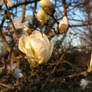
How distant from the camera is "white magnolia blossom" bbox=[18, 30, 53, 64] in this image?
0.58 m

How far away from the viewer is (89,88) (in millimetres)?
2818

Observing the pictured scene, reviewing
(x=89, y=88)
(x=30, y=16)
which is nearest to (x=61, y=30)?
(x=30, y=16)

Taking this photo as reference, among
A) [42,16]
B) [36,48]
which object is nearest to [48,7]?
[42,16]

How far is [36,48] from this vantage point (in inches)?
23.4

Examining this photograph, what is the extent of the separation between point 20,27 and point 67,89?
2.08m

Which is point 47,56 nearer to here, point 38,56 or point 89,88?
point 38,56

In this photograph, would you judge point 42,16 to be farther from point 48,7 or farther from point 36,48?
point 36,48

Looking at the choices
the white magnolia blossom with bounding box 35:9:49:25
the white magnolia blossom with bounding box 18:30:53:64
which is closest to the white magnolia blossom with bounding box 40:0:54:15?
the white magnolia blossom with bounding box 35:9:49:25

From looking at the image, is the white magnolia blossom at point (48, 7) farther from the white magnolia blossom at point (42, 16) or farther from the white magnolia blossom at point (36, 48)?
the white magnolia blossom at point (36, 48)

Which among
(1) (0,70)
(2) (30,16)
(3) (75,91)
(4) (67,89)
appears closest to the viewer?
(1) (0,70)

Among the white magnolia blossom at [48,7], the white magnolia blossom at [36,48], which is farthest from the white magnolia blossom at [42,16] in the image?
the white magnolia blossom at [36,48]

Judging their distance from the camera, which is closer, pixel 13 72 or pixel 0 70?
pixel 0 70

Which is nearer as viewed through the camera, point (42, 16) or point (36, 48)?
point (36, 48)

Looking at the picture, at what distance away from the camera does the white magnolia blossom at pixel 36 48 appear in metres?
0.58
